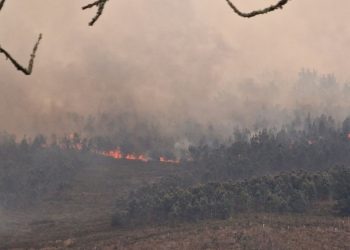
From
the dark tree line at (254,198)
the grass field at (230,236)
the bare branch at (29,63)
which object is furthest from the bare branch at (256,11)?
the dark tree line at (254,198)

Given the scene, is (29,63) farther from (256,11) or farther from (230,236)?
(230,236)

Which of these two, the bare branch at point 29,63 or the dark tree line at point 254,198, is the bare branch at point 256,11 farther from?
the dark tree line at point 254,198

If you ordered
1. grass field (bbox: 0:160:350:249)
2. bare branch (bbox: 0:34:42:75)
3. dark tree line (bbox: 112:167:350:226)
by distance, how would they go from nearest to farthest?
bare branch (bbox: 0:34:42:75)
grass field (bbox: 0:160:350:249)
dark tree line (bbox: 112:167:350:226)

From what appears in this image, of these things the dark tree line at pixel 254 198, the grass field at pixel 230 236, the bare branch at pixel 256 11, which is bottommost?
the grass field at pixel 230 236

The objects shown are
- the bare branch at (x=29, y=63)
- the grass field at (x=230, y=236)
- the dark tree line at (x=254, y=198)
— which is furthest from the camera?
the dark tree line at (x=254, y=198)

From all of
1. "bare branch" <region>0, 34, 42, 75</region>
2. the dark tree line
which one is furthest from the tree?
the dark tree line

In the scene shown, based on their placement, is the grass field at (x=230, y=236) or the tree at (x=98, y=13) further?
the grass field at (x=230, y=236)

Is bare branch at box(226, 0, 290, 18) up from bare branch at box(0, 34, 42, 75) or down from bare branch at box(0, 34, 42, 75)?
up

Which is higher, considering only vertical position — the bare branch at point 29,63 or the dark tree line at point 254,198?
the bare branch at point 29,63

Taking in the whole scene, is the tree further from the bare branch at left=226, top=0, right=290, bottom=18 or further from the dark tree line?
the dark tree line

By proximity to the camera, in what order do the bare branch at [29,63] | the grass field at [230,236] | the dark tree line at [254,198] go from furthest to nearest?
the dark tree line at [254,198] → the grass field at [230,236] → the bare branch at [29,63]

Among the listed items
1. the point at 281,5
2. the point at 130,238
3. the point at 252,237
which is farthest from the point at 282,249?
the point at 281,5

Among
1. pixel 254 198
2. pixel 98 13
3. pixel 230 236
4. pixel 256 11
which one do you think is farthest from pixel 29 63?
pixel 254 198

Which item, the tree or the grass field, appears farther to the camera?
the grass field
